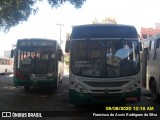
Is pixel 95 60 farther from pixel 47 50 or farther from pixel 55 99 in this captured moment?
pixel 47 50

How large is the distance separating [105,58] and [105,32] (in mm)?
1012

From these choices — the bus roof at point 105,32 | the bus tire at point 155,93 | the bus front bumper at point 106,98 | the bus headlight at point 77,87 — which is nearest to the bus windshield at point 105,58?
the bus roof at point 105,32

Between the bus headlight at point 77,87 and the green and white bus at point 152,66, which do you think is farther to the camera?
the green and white bus at point 152,66

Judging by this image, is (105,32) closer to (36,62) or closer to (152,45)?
(152,45)

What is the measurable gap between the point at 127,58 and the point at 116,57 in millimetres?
399

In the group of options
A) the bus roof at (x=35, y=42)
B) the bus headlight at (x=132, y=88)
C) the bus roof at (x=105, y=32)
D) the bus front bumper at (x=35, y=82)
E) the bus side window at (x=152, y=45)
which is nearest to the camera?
the bus headlight at (x=132, y=88)

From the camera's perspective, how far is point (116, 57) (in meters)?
11.3

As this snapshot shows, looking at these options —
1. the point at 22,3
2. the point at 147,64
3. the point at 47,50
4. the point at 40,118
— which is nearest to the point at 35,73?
the point at 47,50

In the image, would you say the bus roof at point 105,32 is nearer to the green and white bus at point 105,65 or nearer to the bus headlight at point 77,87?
the green and white bus at point 105,65

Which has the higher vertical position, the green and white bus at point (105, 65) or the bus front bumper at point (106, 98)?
the green and white bus at point (105, 65)

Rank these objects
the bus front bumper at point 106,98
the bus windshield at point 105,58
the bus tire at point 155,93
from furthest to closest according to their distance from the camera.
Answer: the bus tire at point 155,93 < the bus windshield at point 105,58 < the bus front bumper at point 106,98

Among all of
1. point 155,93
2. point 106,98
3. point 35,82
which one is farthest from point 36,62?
point 106,98

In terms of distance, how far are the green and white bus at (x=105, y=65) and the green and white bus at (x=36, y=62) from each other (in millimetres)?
5701

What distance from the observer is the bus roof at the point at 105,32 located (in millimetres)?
11555
